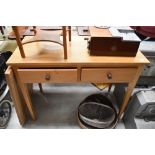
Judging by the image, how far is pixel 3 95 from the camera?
1463 millimetres

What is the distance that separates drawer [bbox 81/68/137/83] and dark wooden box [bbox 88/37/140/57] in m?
0.10

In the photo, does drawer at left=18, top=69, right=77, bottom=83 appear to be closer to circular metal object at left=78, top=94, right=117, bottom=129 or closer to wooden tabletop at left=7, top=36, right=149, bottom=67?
wooden tabletop at left=7, top=36, right=149, bottom=67

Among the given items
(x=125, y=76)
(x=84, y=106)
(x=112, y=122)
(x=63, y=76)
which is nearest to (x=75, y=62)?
(x=63, y=76)

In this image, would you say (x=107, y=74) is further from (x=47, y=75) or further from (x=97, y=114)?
(x=97, y=114)

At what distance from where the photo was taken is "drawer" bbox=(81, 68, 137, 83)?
0.97m

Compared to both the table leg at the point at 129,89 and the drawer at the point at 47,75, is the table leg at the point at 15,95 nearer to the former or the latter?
the drawer at the point at 47,75

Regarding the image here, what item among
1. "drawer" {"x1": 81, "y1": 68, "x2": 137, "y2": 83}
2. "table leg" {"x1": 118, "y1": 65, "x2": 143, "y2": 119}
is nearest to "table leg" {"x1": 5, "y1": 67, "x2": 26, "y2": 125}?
"drawer" {"x1": 81, "y1": 68, "x2": 137, "y2": 83}

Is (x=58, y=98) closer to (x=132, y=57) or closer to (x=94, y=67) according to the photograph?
(x=94, y=67)

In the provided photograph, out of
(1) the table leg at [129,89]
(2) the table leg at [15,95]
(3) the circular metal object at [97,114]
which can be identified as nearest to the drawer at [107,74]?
(1) the table leg at [129,89]

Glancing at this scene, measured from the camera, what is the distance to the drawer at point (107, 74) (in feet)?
3.18

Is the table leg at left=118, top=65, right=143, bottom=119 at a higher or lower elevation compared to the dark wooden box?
lower

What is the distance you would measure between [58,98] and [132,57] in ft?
2.85

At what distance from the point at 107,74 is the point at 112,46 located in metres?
0.17

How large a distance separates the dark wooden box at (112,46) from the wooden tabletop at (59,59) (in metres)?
0.03
